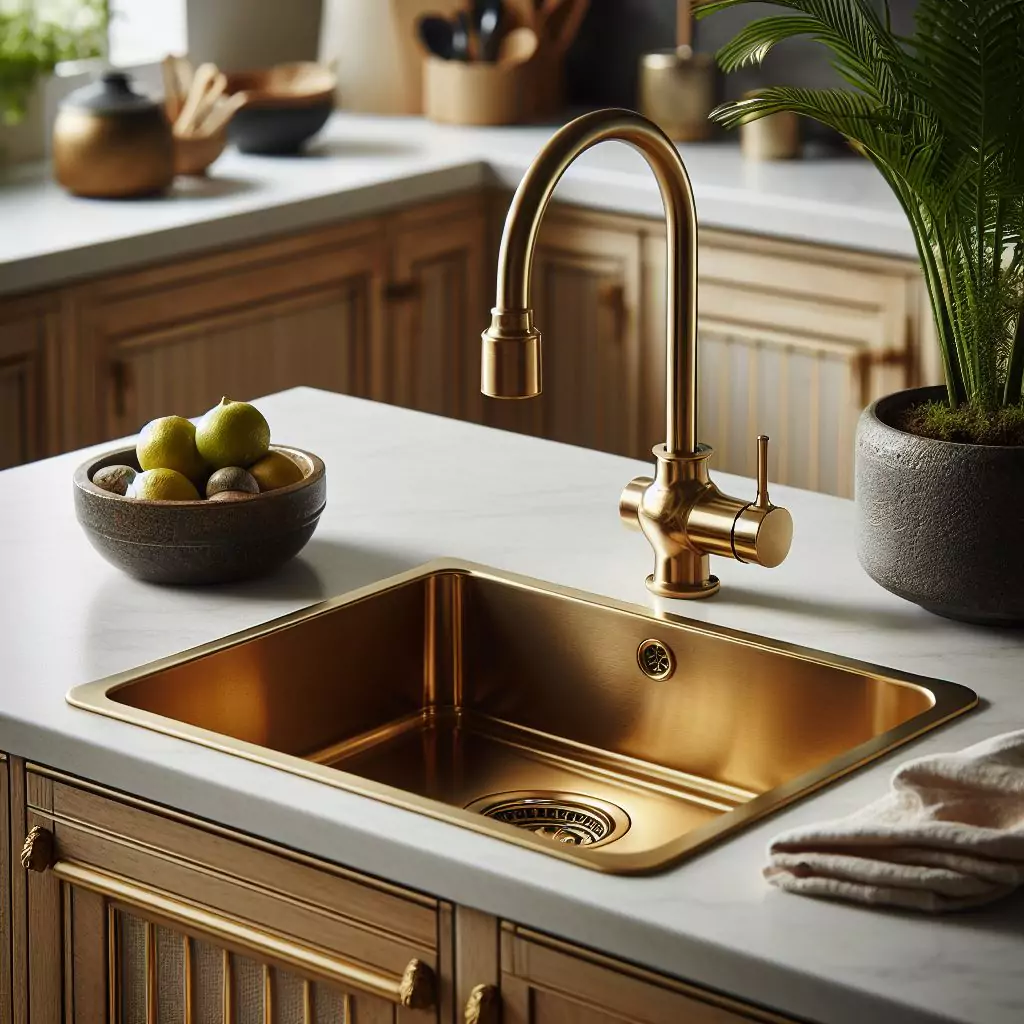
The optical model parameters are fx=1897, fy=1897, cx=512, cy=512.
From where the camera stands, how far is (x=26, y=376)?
2852mm

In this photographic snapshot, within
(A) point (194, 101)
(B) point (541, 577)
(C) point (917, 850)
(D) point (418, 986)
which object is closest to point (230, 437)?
(B) point (541, 577)

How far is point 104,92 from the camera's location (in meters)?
3.23

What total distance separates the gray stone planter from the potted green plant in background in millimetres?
2321

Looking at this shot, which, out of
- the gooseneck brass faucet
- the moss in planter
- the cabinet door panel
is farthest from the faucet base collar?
the cabinet door panel

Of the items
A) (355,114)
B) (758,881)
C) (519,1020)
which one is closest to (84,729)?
(519,1020)

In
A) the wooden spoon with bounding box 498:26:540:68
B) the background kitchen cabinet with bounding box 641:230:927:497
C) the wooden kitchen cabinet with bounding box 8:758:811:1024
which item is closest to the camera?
the wooden kitchen cabinet with bounding box 8:758:811:1024

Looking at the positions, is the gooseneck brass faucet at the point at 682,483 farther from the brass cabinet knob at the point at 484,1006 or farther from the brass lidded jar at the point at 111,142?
the brass lidded jar at the point at 111,142

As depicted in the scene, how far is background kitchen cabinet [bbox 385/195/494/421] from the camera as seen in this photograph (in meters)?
3.47

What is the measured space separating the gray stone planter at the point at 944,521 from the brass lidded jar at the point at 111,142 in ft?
6.44

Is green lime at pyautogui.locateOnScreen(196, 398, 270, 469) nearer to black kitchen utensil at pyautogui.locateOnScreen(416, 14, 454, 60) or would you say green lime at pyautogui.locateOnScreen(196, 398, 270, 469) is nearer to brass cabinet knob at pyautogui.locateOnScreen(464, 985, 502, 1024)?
brass cabinet knob at pyautogui.locateOnScreen(464, 985, 502, 1024)

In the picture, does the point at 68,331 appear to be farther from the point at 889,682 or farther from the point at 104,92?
the point at 889,682

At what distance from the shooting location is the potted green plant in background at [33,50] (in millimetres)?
3424

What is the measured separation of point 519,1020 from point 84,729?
0.39 metres

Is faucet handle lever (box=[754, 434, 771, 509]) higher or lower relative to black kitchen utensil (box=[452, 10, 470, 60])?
lower
